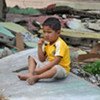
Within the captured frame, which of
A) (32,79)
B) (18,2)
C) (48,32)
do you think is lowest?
(18,2)

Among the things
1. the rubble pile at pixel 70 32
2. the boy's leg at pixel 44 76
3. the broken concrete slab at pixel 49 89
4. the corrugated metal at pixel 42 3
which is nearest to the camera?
the broken concrete slab at pixel 49 89

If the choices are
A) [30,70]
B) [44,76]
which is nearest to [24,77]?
[30,70]

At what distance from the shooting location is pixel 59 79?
19.3 feet

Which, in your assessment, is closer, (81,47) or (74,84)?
(74,84)

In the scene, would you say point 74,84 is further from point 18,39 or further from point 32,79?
point 18,39

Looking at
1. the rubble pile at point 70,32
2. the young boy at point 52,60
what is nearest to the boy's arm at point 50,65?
the young boy at point 52,60

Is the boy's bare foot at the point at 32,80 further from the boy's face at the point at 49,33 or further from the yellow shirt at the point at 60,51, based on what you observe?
Answer: the boy's face at the point at 49,33

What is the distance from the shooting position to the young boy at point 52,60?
18.6 ft

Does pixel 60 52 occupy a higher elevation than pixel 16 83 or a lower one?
higher

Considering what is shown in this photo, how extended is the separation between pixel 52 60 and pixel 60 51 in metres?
0.18

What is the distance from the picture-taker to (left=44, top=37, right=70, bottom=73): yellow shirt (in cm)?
577

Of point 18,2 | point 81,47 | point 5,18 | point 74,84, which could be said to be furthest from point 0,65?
point 18,2

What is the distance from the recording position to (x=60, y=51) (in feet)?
18.9

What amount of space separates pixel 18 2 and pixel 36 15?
3.56 m
